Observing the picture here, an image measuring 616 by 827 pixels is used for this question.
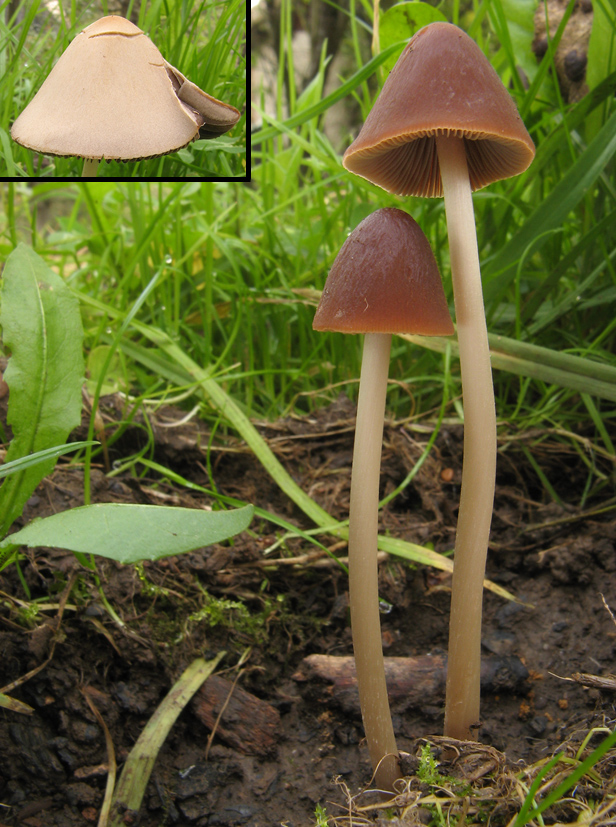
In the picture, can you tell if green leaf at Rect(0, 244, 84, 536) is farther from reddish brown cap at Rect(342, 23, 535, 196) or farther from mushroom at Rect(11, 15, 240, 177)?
reddish brown cap at Rect(342, 23, 535, 196)

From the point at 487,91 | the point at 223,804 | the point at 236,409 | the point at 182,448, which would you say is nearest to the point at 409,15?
the point at 487,91

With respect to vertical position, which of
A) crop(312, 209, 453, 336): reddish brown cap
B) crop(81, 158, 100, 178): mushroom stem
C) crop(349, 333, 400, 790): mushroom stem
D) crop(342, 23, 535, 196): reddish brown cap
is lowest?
crop(349, 333, 400, 790): mushroom stem

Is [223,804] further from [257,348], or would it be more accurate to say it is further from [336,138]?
[336,138]

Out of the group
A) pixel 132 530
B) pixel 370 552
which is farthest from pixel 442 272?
pixel 132 530

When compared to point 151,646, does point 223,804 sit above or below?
below

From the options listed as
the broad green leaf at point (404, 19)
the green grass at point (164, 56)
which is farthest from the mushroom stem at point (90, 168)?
the broad green leaf at point (404, 19)

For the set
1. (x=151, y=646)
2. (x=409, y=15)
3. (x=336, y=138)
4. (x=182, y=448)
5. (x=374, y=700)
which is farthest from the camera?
(x=336, y=138)

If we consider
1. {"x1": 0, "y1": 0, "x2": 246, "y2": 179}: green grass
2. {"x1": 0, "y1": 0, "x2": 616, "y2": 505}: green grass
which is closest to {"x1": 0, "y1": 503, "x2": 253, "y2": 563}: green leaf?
{"x1": 0, "y1": 0, "x2": 616, "y2": 505}: green grass
